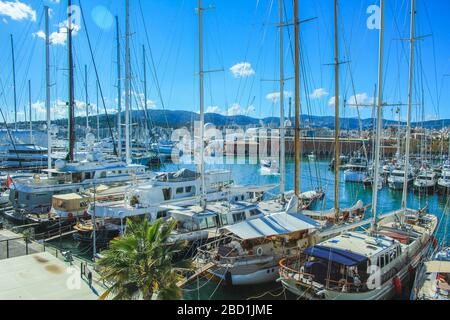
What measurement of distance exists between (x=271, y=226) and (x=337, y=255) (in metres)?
3.90

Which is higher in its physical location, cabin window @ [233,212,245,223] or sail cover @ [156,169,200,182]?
sail cover @ [156,169,200,182]

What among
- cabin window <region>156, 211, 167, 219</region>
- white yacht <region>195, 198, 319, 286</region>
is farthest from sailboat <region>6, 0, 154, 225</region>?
white yacht <region>195, 198, 319, 286</region>

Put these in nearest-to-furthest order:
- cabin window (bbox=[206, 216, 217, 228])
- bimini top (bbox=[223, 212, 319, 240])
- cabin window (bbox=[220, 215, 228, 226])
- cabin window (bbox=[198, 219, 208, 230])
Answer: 1. bimini top (bbox=[223, 212, 319, 240])
2. cabin window (bbox=[198, 219, 208, 230])
3. cabin window (bbox=[206, 216, 217, 228])
4. cabin window (bbox=[220, 215, 228, 226])

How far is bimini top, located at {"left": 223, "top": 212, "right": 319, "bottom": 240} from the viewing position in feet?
53.6

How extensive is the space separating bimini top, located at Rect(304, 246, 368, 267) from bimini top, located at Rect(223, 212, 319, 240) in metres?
2.28

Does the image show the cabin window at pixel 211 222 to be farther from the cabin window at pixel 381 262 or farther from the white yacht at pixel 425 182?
the white yacht at pixel 425 182

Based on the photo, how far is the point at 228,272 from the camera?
16359 mm

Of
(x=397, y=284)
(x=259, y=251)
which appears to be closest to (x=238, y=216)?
(x=259, y=251)

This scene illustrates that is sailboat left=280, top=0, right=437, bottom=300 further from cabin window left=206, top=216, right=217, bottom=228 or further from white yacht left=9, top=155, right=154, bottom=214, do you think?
white yacht left=9, top=155, right=154, bottom=214

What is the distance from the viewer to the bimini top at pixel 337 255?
13.6 meters

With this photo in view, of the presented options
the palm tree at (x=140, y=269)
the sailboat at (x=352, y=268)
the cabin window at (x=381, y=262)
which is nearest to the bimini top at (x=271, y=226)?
the sailboat at (x=352, y=268)

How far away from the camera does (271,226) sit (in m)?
17.2
